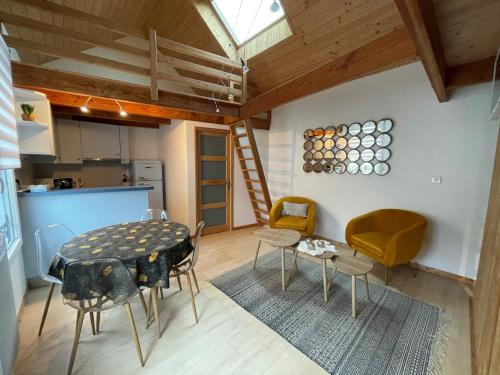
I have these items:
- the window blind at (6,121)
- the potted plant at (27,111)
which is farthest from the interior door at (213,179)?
the window blind at (6,121)

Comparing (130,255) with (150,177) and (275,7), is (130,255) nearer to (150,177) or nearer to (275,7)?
(275,7)

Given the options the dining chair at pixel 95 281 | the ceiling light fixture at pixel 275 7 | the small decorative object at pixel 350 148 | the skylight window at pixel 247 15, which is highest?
the skylight window at pixel 247 15

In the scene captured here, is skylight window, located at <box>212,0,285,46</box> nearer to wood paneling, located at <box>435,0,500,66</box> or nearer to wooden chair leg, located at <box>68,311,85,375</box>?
wood paneling, located at <box>435,0,500,66</box>

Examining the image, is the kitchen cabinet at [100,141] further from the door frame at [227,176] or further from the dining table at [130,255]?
the dining table at [130,255]

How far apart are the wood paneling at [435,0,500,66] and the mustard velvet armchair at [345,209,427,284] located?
184 centimetres

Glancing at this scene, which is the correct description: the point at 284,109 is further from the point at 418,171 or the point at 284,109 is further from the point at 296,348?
the point at 296,348

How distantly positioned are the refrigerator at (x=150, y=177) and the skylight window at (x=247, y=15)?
3046 millimetres

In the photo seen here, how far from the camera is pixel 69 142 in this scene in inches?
154

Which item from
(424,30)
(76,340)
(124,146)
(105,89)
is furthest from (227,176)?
(424,30)

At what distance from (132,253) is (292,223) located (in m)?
2.57

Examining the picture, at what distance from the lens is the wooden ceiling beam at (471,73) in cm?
213

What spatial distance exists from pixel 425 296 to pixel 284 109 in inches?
143

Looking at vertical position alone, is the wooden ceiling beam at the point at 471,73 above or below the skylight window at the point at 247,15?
below

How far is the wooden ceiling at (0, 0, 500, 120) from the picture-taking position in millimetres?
1805
